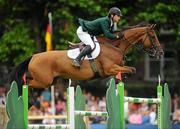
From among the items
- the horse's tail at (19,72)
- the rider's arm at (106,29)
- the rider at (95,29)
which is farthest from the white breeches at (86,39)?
the horse's tail at (19,72)

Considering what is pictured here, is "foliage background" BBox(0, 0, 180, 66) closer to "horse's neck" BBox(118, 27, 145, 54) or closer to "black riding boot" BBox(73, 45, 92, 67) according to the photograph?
"horse's neck" BBox(118, 27, 145, 54)

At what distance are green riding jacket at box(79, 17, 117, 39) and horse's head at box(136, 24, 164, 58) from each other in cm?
70

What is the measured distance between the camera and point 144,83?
26375 millimetres

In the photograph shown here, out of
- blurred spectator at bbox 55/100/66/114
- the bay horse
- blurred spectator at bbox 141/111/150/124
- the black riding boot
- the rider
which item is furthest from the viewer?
blurred spectator at bbox 55/100/66/114

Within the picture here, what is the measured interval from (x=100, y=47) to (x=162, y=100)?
1.94m

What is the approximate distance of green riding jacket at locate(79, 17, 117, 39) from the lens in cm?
1276

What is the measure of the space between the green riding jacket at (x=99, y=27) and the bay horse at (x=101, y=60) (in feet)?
0.83

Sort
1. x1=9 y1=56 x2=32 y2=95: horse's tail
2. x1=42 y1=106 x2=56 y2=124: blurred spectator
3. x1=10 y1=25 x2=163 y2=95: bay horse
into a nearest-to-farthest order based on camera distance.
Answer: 1. x1=10 y1=25 x2=163 y2=95: bay horse
2. x1=9 y1=56 x2=32 y2=95: horse's tail
3. x1=42 y1=106 x2=56 y2=124: blurred spectator

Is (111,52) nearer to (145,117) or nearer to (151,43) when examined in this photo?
(151,43)

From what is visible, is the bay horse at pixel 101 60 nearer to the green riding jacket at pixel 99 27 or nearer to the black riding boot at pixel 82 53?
the black riding boot at pixel 82 53

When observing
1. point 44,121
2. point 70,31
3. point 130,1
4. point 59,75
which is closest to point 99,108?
point 44,121

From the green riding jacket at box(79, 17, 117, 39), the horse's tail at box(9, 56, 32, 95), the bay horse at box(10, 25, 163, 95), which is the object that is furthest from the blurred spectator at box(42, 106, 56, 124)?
the green riding jacket at box(79, 17, 117, 39)

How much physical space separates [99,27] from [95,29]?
0.14 m

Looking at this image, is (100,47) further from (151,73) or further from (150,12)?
(151,73)
